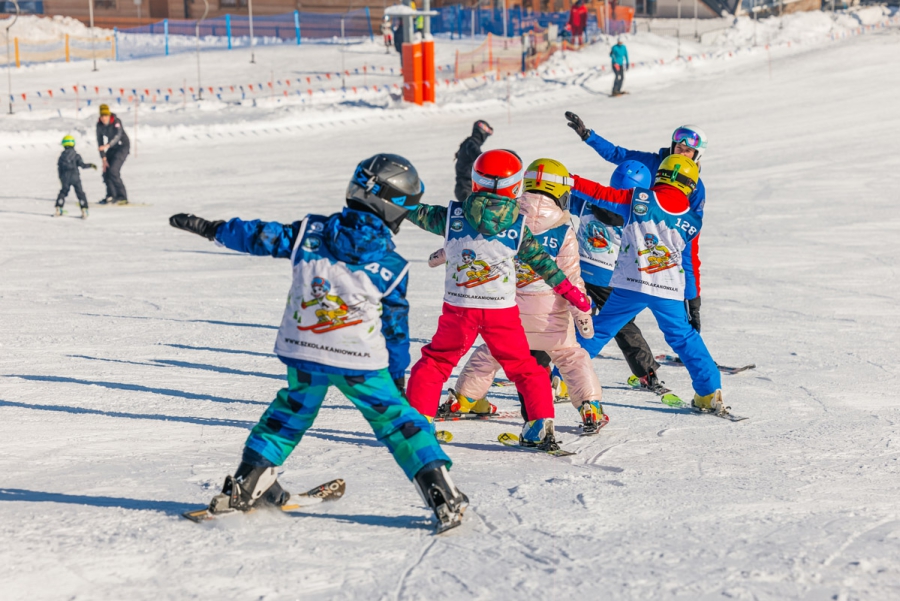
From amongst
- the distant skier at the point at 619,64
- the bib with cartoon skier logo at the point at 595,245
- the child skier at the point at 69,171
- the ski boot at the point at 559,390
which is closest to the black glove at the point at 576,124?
the bib with cartoon skier logo at the point at 595,245

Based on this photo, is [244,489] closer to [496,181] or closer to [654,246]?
[496,181]

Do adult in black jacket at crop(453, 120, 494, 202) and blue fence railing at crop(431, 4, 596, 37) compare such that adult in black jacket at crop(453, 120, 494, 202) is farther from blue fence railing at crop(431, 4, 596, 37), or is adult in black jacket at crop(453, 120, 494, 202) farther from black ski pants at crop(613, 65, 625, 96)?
blue fence railing at crop(431, 4, 596, 37)

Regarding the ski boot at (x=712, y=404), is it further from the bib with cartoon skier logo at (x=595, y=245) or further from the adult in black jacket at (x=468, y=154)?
the adult in black jacket at (x=468, y=154)

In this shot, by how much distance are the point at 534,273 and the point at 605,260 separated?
140 centimetres

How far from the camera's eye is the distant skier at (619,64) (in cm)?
2636

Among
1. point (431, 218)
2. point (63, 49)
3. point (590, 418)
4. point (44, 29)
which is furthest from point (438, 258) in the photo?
point (44, 29)

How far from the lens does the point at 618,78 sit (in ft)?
87.6

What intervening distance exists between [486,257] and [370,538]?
5.57ft

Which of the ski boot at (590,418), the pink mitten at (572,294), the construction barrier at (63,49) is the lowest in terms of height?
the ski boot at (590,418)

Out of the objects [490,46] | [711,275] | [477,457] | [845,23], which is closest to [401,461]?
[477,457]

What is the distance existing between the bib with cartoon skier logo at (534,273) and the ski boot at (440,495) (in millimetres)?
1970

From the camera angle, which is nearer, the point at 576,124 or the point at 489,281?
the point at 489,281

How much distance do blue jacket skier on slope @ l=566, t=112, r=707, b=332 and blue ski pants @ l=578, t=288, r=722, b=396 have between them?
327 mm

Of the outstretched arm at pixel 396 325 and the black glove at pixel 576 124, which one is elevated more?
the black glove at pixel 576 124
